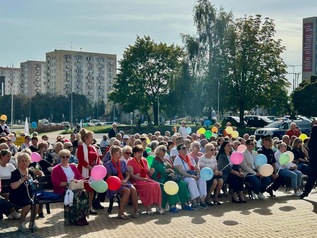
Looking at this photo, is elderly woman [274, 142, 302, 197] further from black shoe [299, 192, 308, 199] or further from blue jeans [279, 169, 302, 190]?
black shoe [299, 192, 308, 199]

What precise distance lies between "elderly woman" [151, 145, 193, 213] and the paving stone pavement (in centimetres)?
29

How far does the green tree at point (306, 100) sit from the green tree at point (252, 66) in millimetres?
3402

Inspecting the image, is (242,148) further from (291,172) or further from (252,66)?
(252,66)

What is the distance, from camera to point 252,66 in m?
41.8

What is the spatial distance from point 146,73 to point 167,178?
46192 mm

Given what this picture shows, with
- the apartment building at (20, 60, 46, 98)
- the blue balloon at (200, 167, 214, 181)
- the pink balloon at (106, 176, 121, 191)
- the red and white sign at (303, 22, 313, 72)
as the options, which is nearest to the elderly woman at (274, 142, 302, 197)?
the blue balloon at (200, 167, 214, 181)

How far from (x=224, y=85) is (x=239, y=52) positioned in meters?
3.42

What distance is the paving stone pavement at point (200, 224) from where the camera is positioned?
7.88m

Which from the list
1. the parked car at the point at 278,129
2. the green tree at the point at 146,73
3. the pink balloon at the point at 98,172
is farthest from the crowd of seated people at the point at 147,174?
the green tree at the point at 146,73

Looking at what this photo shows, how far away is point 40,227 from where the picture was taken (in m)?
8.32

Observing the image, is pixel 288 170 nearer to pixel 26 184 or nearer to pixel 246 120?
pixel 26 184

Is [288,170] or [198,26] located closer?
[288,170]

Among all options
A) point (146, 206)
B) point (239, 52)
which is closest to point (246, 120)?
point (239, 52)

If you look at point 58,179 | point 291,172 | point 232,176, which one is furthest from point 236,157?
point 58,179
